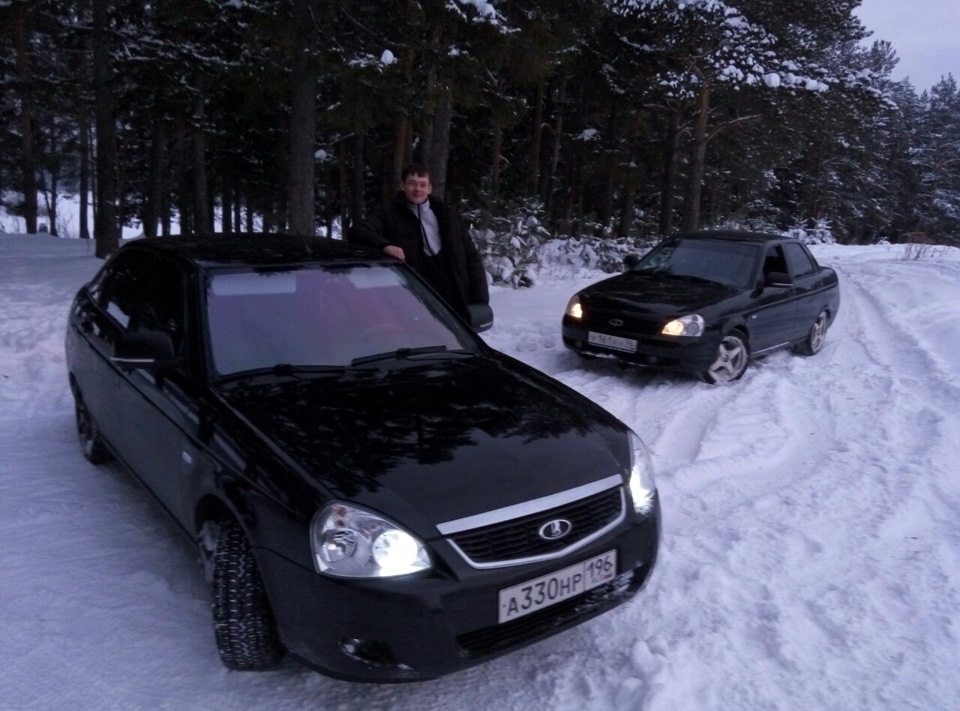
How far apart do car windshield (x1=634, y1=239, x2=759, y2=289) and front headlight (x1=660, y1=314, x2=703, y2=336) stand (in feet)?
3.73

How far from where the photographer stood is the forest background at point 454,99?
11695mm

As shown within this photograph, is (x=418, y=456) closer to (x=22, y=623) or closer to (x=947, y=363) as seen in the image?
(x=22, y=623)

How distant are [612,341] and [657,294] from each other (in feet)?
2.41

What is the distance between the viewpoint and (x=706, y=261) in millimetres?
8555

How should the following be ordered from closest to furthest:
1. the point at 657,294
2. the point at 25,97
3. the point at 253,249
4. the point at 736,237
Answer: the point at 253,249, the point at 657,294, the point at 736,237, the point at 25,97

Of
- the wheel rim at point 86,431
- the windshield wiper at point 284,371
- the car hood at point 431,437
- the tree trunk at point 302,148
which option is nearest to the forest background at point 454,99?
the tree trunk at point 302,148

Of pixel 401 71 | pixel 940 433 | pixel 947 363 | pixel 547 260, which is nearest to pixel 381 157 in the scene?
pixel 547 260

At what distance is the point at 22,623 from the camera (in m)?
3.34

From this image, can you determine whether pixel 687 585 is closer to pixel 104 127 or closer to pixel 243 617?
pixel 243 617

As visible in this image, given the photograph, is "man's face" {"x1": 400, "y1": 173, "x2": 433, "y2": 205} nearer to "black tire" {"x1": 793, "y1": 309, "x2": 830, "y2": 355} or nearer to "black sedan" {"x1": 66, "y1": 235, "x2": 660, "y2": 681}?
"black sedan" {"x1": 66, "y1": 235, "x2": 660, "y2": 681}

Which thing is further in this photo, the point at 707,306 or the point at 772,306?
the point at 772,306

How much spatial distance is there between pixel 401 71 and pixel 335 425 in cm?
954

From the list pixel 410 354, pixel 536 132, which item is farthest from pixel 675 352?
pixel 536 132

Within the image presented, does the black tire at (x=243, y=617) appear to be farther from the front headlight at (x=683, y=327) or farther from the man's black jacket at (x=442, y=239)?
the front headlight at (x=683, y=327)
